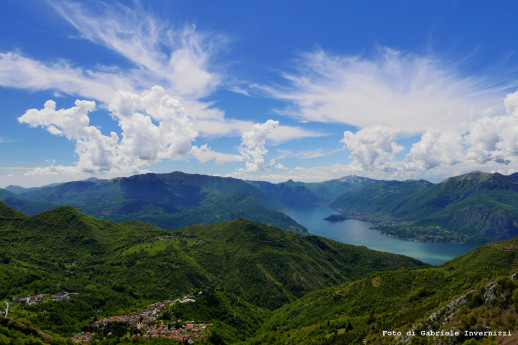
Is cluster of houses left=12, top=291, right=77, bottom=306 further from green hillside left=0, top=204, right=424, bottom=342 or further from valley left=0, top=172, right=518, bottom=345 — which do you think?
green hillside left=0, top=204, right=424, bottom=342

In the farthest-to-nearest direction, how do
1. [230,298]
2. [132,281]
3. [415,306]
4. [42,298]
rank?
1. [132,281]
2. [230,298]
3. [42,298]
4. [415,306]

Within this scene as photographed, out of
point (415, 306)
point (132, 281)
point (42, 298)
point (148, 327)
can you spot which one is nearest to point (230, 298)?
point (148, 327)

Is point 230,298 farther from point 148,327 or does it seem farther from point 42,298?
point 42,298

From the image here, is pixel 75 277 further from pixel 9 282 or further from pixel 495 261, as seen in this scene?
pixel 495 261

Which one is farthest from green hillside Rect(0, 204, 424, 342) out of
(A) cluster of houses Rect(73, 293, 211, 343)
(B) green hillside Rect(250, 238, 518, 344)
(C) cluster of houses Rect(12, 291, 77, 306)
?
(B) green hillside Rect(250, 238, 518, 344)

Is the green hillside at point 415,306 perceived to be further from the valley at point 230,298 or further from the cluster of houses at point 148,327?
the cluster of houses at point 148,327

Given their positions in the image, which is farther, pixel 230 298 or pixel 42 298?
pixel 230 298

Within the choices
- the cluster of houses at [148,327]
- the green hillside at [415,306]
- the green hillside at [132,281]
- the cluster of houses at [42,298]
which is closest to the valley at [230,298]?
the green hillside at [415,306]
